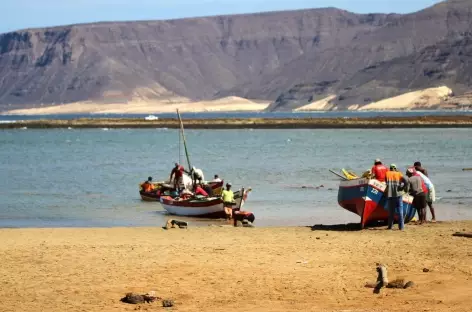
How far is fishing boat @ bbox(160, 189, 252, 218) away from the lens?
28000 millimetres

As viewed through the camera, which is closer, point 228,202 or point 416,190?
point 416,190

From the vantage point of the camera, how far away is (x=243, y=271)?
53.7 feet

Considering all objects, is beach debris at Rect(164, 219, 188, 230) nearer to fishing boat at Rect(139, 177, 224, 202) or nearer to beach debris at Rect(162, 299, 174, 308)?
fishing boat at Rect(139, 177, 224, 202)

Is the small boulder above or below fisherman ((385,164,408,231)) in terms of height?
below

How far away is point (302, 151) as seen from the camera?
7175cm

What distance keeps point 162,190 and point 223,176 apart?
13.5 meters

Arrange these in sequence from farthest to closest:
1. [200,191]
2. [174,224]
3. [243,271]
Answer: [200,191], [174,224], [243,271]

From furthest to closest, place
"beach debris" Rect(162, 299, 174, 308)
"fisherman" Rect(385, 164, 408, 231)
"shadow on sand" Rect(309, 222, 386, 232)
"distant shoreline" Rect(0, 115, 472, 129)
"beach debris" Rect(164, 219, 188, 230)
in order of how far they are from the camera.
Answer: "distant shoreline" Rect(0, 115, 472, 129), "beach debris" Rect(164, 219, 188, 230), "shadow on sand" Rect(309, 222, 386, 232), "fisherman" Rect(385, 164, 408, 231), "beach debris" Rect(162, 299, 174, 308)

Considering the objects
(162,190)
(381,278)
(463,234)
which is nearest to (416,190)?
(463,234)

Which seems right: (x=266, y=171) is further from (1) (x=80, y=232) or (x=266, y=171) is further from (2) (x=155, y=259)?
(2) (x=155, y=259)

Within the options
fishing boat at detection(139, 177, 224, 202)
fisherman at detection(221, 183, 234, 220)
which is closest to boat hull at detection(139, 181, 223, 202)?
fishing boat at detection(139, 177, 224, 202)

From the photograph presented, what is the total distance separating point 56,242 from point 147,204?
1386 centimetres

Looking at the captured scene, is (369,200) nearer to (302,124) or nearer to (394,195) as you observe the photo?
(394,195)

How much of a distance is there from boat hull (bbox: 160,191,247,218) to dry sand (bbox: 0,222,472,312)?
6.52 m
